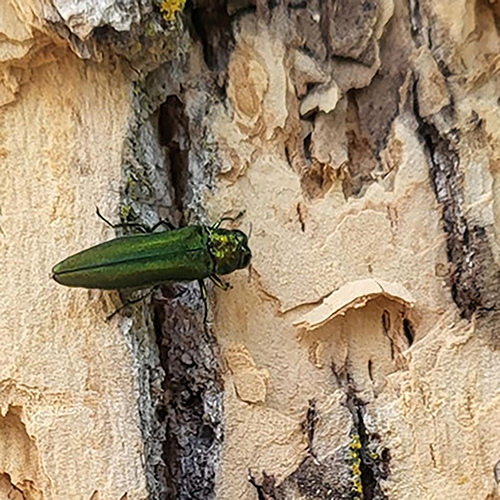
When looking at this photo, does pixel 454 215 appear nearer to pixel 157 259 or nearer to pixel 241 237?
pixel 241 237

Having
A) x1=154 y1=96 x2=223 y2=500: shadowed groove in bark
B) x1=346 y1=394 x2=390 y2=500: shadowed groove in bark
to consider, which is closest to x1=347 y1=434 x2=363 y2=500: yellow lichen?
x1=346 y1=394 x2=390 y2=500: shadowed groove in bark

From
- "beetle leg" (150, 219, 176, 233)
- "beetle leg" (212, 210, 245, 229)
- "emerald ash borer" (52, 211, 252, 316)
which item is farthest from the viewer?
"beetle leg" (212, 210, 245, 229)

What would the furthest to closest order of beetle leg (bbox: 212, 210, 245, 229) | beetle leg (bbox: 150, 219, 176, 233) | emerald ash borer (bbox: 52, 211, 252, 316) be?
beetle leg (bbox: 212, 210, 245, 229) → beetle leg (bbox: 150, 219, 176, 233) → emerald ash borer (bbox: 52, 211, 252, 316)

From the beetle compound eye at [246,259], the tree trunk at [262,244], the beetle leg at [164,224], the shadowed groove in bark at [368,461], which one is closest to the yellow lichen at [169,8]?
the tree trunk at [262,244]

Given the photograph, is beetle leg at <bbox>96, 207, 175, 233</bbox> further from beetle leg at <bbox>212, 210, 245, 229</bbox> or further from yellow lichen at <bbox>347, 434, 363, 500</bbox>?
yellow lichen at <bbox>347, 434, 363, 500</bbox>

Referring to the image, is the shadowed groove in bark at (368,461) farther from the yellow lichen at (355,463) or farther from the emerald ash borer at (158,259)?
the emerald ash borer at (158,259)

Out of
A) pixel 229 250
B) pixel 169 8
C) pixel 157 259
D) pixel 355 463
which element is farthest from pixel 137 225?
pixel 355 463
